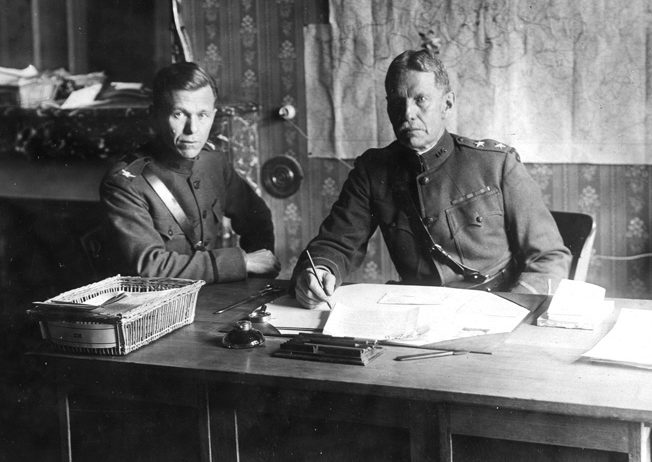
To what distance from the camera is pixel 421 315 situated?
200cm

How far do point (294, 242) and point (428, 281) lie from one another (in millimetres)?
1877

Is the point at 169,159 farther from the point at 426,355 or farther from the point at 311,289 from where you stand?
the point at 426,355

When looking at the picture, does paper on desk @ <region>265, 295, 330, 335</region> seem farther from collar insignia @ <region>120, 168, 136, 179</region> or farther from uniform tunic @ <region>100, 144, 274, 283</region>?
collar insignia @ <region>120, 168, 136, 179</region>

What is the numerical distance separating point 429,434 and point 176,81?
5.82 ft

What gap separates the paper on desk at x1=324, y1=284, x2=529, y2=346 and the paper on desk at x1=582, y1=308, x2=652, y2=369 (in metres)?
0.24

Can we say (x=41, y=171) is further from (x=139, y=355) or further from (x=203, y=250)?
(x=139, y=355)

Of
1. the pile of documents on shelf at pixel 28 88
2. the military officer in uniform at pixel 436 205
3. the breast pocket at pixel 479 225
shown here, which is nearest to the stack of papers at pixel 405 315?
the military officer in uniform at pixel 436 205

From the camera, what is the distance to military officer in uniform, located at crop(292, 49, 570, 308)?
2.64 metres

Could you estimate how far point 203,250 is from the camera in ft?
9.72

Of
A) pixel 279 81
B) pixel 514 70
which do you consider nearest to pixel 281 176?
pixel 279 81

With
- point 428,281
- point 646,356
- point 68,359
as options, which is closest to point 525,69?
point 428,281

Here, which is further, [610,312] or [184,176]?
[184,176]

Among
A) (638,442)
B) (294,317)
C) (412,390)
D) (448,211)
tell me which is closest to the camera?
(638,442)

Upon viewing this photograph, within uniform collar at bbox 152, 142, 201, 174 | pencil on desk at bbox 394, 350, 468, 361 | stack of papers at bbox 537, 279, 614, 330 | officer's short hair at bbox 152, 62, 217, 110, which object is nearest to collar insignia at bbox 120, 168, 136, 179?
uniform collar at bbox 152, 142, 201, 174
